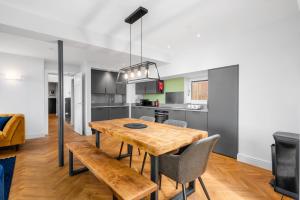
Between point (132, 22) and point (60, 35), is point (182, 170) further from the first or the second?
point (60, 35)

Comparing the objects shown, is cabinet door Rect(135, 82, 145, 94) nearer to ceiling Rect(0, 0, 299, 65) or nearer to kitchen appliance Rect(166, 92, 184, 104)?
kitchen appliance Rect(166, 92, 184, 104)

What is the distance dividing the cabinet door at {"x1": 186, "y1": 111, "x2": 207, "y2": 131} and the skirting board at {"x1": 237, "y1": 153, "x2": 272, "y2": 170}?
0.89 meters

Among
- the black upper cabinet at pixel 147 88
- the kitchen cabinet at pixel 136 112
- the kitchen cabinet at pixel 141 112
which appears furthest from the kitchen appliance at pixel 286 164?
the kitchen cabinet at pixel 136 112

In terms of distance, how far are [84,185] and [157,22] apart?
2.79 m

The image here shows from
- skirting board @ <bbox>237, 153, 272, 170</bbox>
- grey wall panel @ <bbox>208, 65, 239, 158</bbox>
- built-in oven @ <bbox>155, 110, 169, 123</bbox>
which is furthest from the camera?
built-in oven @ <bbox>155, 110, 169, 123</bbox>

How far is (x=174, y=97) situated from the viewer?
4887 millimetres

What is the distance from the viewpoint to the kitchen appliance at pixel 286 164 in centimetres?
179

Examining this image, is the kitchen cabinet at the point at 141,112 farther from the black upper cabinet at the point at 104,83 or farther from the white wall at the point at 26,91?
the white wall at the point at 26,91

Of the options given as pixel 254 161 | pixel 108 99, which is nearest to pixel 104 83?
pixel 108 99

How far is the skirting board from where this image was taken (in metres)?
2.50

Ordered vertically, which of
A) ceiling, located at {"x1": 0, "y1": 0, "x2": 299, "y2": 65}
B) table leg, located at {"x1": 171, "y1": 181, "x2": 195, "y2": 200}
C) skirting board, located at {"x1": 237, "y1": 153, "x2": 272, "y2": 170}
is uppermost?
ceiling, located at {"x1": 0, "y1": 0, "x2": 299, "y2": 65}

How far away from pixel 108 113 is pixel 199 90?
318 centimetres

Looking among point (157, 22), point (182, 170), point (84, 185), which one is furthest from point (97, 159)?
point (157, 22)

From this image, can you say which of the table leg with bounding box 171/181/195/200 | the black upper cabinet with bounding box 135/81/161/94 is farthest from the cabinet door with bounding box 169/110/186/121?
the table leg with bounding box 171/181/195/200
